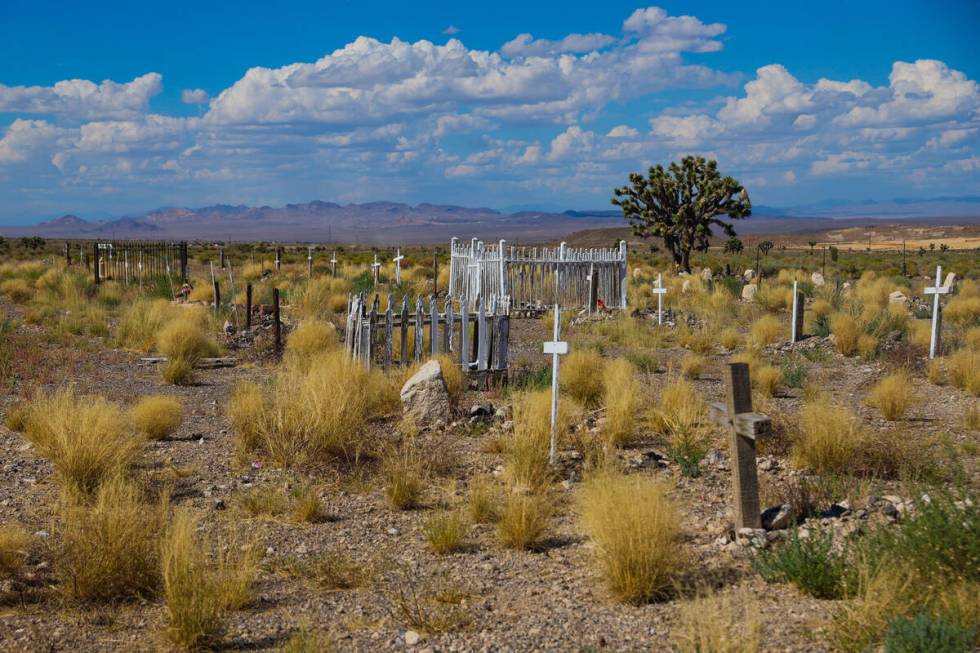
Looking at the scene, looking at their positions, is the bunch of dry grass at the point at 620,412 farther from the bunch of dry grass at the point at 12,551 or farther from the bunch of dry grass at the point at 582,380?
the bunch of dry grass at the point at 12,551

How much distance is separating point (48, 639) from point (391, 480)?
10.5 ft

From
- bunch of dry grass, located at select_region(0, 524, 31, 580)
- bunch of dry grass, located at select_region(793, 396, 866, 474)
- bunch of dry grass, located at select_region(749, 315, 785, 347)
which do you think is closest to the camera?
bunch of dry grass, located at select_region(0, 524, 31, 580)

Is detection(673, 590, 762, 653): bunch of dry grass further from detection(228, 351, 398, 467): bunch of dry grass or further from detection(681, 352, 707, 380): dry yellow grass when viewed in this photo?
detection(681, 352, 707, 380): dry yellow grass

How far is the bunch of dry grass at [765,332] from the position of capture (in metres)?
18.2

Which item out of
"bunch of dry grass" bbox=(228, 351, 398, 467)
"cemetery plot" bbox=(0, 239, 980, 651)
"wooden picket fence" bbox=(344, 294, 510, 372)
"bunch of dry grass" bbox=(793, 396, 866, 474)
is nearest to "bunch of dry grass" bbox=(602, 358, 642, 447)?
"cemetery plot" bbox=(0, 239, 980, 651)

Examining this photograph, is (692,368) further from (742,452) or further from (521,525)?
(521,525)

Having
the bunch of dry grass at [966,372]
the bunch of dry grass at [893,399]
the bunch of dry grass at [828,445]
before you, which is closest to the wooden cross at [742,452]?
the bunch of dry grass at [828,445]

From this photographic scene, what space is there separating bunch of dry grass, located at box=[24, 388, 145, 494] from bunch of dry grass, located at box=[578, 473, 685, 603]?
13.2 ft

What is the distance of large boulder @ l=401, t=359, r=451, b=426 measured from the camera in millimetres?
10227

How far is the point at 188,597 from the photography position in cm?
518

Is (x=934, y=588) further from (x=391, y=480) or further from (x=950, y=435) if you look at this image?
(x=950, y=435)

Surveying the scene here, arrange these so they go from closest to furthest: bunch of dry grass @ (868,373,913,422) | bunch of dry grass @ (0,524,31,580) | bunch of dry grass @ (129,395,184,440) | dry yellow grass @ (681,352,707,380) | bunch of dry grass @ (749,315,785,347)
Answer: bunch of dry grass @ (0,524,31,580)
bunch of dry grass @ (129,395,184,440)
bunch of dry grass @ (868,373,913,422)
dry yellow grass @ (681,352,707,380)
bunch of dry grass @ (749,315,785,347)

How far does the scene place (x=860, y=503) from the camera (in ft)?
22.5

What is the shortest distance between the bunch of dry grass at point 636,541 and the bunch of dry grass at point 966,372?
Answer: 27.4ft
